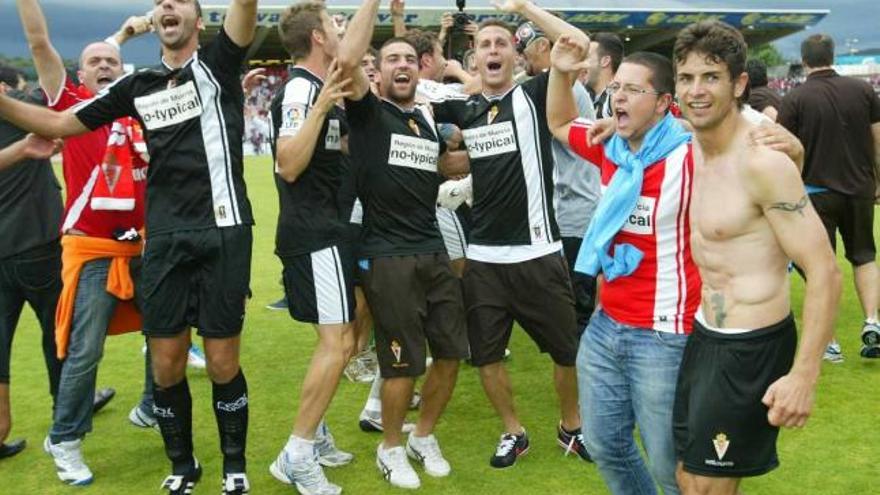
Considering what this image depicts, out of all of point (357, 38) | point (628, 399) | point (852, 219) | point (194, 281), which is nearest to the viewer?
point (628, 399)

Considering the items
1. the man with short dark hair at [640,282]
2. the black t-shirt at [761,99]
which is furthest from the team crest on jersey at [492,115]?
the black t-shirt at [761,99]

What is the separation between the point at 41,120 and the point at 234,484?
6.77 feet

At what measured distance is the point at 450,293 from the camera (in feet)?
15.2

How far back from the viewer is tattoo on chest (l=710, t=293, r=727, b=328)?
291cm

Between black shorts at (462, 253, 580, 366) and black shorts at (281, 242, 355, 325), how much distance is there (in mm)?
774

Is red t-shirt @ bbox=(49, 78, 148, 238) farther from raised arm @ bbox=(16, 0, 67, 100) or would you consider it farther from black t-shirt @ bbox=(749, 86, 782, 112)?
black t-shirt @ bbox=(749, 86, 782, 112)

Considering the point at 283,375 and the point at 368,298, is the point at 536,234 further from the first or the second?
the point at 283,375

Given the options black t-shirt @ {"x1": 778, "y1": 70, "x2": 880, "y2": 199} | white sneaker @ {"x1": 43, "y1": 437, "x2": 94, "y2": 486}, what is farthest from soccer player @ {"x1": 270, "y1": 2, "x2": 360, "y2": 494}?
black t-shirt @ {"x1": 778, "y1": 70, "x2": 880, "y2": 199}

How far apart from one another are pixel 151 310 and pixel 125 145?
3.81 ft

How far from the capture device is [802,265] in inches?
105

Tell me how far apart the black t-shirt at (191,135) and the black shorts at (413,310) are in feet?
2.78

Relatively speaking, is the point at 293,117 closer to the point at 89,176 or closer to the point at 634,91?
the point at 89,176

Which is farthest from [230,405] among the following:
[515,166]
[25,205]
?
[515,166]

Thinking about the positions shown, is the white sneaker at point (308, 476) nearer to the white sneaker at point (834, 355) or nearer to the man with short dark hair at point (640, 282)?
the man with short dark hair at point (640, 282)
